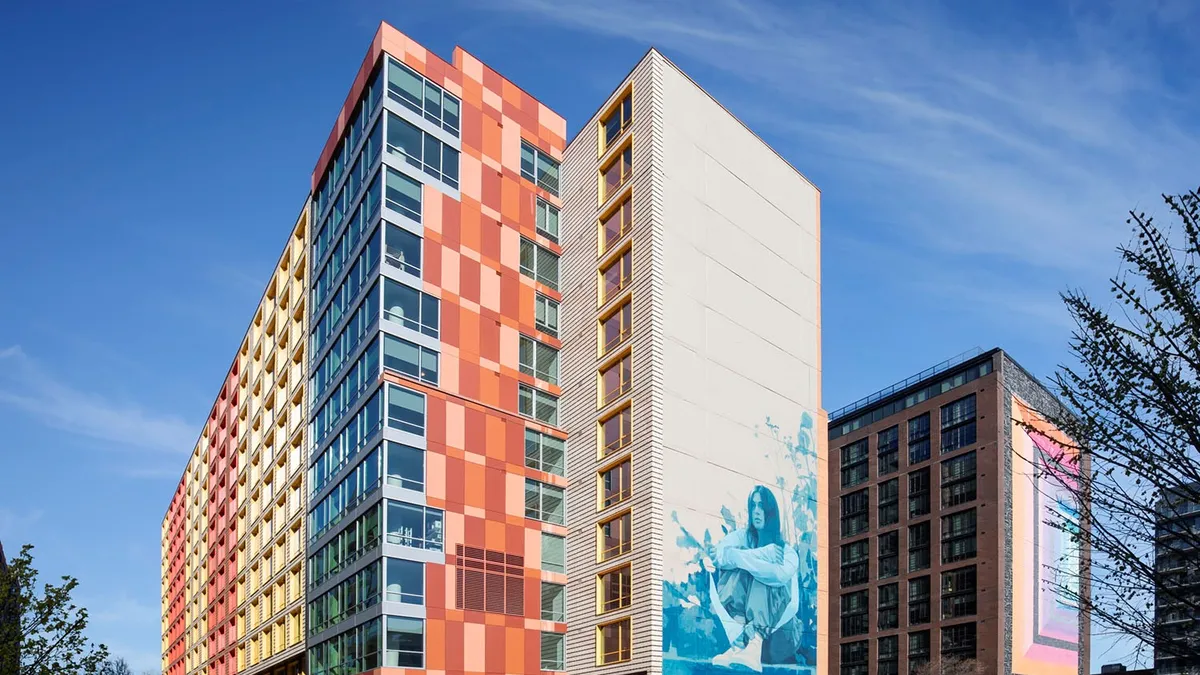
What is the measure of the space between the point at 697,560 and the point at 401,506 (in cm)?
1484

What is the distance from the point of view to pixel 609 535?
55.8 m

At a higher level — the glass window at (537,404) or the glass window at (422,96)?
the glass window at (422,96)

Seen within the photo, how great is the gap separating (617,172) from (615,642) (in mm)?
25847

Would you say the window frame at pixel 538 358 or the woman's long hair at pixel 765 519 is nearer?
the woman's long hair at pixel 765 519

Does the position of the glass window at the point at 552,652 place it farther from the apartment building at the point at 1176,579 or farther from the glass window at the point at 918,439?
the glass window at the point at 918,439

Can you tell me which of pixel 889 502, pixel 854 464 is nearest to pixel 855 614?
pixel 889 502

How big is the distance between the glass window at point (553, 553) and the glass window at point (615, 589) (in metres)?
3.51

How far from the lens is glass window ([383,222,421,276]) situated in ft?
187

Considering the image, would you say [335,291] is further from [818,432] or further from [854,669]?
[854,669]

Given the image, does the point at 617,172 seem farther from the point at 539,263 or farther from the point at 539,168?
the point at 539,263

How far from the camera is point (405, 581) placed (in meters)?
51.4

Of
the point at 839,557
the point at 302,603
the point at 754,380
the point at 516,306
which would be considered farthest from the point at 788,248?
the point at 839,557

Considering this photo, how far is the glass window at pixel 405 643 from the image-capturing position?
164 ft

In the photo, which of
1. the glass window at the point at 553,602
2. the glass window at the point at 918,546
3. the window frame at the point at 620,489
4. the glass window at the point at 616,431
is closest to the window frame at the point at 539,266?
the glass window at the point at 616,431
